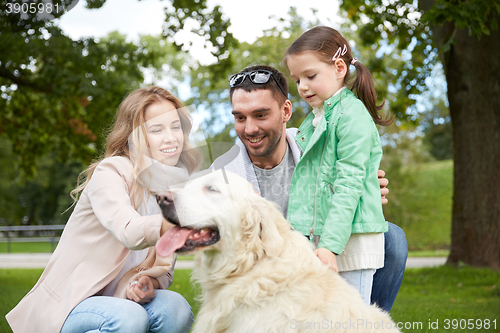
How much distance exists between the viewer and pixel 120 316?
248 cm

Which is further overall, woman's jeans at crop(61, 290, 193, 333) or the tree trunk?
the tree trunk

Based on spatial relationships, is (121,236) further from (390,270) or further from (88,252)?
(390,270)

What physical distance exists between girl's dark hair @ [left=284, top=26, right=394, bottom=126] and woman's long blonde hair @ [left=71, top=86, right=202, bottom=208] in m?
0.92

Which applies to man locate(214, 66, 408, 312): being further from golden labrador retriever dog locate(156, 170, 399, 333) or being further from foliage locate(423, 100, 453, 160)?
foliage locate(423, 100, 453, 160)

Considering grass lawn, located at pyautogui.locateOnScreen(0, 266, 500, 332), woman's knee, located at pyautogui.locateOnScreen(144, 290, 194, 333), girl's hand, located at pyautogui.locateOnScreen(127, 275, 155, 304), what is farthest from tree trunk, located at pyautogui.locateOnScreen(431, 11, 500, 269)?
girl's hand, located at pyautogui.locateOnScreen(127, 275, 155, 304)

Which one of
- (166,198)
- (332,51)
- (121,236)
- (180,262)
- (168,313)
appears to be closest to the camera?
(166,198)

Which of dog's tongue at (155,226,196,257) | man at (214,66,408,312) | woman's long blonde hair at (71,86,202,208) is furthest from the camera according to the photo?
man at (214,66,408,312)

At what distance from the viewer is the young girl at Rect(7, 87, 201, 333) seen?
7.87 feet

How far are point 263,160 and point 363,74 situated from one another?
1.08 meters

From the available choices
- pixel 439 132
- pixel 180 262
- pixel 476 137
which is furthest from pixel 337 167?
pixel 439 132

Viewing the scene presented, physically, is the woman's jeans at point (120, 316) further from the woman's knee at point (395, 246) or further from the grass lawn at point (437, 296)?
the woman's knee at point (395, 246)

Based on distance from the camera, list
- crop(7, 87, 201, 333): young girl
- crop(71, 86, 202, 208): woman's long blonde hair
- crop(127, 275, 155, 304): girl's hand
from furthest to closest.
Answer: crop(127, 275, 155, 304): girl's hand < crop(71, 86, 202, 208): woman's long blonde hair < crop(7, 87, 201, 333): young girl

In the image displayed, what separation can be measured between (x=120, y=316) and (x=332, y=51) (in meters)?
2.15

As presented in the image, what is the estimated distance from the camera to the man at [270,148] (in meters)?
3.30
